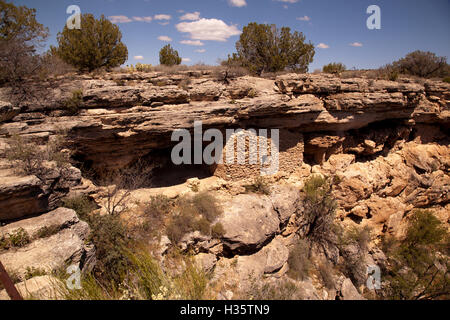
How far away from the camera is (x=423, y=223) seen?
10.4m

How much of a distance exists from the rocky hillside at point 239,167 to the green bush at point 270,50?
2.82 metres

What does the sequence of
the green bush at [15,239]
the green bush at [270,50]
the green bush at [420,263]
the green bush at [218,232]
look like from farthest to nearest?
the green bush at [270,50] → the green bush at [420,263] → the green bush at [218,232] → the green bush at [15,239]

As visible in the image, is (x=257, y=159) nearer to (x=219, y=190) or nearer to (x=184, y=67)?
(x=219, y=190)

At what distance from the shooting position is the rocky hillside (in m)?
5.29

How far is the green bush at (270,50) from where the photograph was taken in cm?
1180

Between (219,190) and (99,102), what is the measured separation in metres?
5.01

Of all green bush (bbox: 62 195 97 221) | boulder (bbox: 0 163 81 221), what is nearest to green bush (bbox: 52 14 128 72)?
boulder (bbox: 0 163 81 221)

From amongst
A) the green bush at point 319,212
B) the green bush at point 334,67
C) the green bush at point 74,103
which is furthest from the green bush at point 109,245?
the green bush at point 334,67

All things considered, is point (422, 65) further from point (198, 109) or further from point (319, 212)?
point (198, 109)

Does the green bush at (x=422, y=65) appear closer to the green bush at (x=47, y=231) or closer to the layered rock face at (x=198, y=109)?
the layered rock face at (x=198, y=109)

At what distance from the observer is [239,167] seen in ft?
28.6

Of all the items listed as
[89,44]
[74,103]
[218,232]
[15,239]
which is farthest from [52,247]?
[89,44]

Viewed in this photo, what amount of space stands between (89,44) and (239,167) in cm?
805

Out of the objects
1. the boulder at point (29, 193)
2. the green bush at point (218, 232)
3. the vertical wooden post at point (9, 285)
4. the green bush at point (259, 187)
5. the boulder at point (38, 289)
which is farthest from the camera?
the green bush at point (259, 187)
